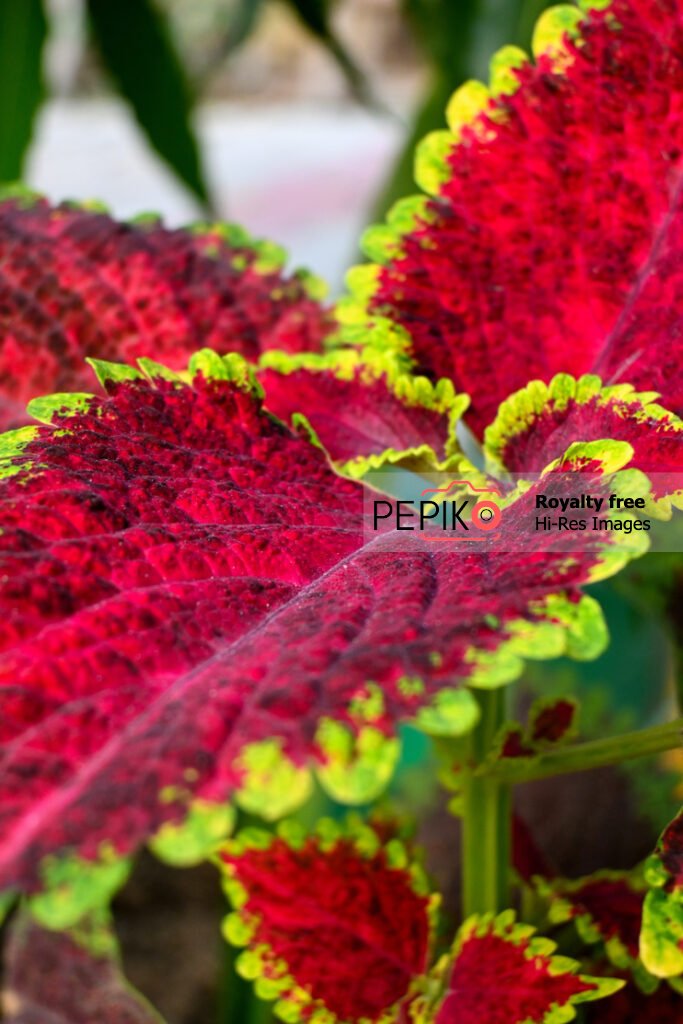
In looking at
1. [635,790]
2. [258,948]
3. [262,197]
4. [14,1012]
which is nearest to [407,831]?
[258,948]

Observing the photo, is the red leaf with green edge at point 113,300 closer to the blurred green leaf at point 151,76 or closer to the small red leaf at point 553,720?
the small red leaf at point 553,720

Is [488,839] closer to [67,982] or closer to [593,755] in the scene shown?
[593,755]

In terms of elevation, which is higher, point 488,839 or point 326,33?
point 326,33

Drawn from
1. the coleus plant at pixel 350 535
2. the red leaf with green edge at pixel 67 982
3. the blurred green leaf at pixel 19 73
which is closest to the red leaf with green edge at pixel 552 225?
the coleus plant at pixel 350 535

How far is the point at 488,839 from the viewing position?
48 cm

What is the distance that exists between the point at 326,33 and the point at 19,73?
28cm

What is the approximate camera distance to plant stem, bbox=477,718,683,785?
418 mm

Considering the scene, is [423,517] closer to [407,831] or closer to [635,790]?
[407,831]

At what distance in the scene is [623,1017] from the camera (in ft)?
1.64

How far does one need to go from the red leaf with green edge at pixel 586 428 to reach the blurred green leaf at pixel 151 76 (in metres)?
0.69

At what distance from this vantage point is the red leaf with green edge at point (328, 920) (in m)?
0.46

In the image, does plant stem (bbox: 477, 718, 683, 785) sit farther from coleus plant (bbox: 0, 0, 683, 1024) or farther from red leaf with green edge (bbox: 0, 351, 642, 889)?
red leaf with green edge (bbox: 0, 351, 642, 889)

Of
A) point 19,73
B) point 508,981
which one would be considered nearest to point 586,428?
point 508,981

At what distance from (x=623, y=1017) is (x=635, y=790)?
17.1 inches
